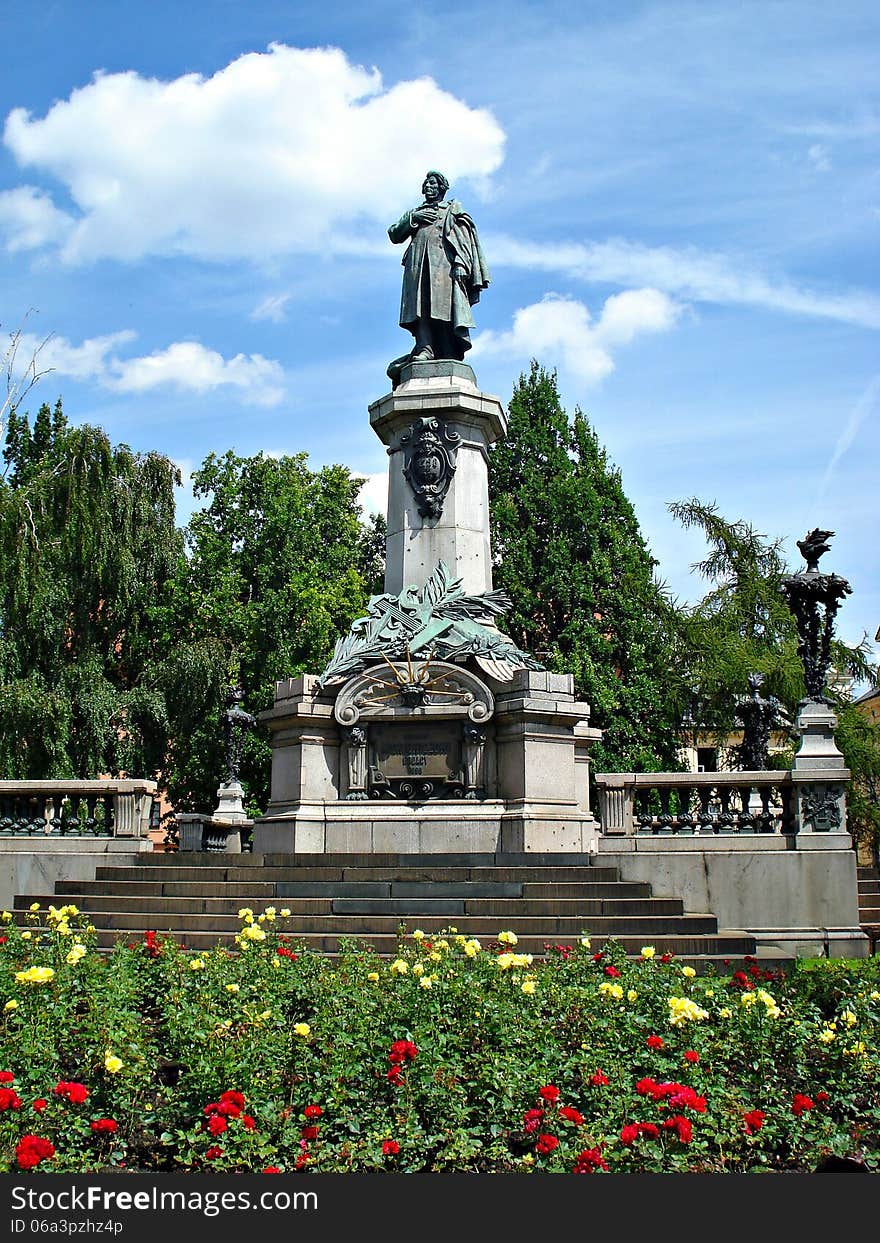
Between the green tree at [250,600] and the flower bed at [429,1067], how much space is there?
23938mm

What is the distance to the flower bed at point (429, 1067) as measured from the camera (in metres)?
5.50

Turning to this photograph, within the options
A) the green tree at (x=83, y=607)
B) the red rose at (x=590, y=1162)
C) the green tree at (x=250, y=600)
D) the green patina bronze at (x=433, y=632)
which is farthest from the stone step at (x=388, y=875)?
the green tree at (x=250, y=600)

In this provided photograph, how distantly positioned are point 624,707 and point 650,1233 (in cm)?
2975

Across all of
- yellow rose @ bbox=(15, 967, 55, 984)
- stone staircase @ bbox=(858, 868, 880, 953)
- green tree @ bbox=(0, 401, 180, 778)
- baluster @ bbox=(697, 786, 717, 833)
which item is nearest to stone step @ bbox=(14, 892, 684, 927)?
baluster @ bbox=(697, 786, 717, 833)

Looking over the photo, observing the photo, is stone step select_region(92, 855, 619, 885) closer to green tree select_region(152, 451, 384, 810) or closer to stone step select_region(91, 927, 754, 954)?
stone step select_region(91, 927, 754, 954)

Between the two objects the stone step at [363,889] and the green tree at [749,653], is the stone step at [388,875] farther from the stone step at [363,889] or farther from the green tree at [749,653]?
the green tree at [749,653]

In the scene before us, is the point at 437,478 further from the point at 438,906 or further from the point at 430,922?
the point at 430,922

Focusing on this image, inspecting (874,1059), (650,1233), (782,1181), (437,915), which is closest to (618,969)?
(874,1059)

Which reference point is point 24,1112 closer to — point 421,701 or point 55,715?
point 421,701

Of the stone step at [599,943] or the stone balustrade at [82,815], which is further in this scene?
the stone balustrade at [82,815]

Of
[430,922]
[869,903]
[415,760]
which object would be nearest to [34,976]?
[430,922]

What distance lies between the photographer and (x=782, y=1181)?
4938 millimetres

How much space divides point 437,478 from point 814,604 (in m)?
6.12

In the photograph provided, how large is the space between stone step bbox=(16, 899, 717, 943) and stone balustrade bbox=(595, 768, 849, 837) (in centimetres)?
364
